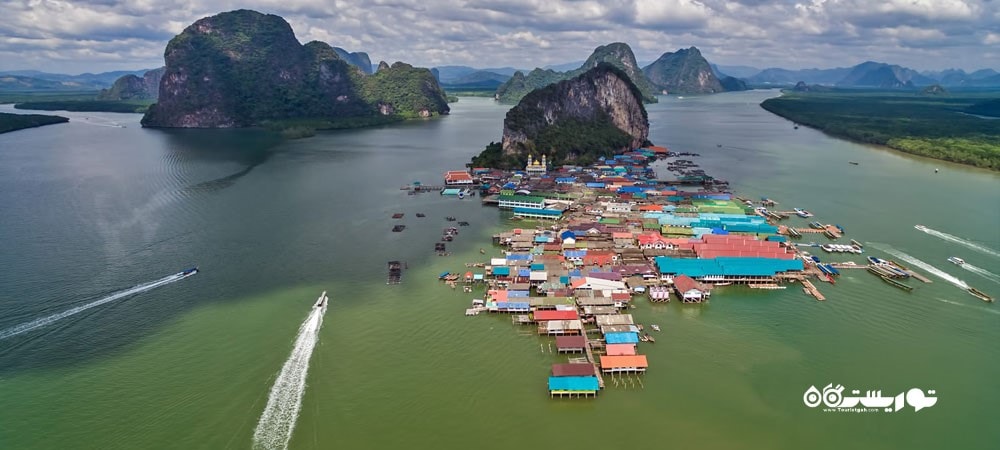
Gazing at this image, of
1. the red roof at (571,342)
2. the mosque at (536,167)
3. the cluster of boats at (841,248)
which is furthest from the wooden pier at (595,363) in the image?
the mosque at (536,167)

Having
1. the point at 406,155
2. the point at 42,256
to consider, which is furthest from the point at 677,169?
the point at 42,256

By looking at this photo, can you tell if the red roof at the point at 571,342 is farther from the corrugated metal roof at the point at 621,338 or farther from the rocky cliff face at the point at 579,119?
the rocky cliff face at the point at 579,119

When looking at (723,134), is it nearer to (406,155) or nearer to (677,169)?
(677,169)

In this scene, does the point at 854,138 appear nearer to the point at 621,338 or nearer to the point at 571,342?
the point at 621,338

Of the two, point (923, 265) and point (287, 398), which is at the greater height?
point (923, 265)

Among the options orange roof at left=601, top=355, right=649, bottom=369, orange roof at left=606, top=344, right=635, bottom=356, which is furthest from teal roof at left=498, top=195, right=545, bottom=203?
orange roof at left=601, top=355, right=649, bottom=369

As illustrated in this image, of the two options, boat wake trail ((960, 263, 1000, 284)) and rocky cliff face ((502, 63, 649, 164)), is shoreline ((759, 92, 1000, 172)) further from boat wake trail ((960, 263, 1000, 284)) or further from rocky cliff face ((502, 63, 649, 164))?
boat wake trail ((960, 263, 1000, 284))

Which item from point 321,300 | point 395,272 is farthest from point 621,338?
point 321,300
